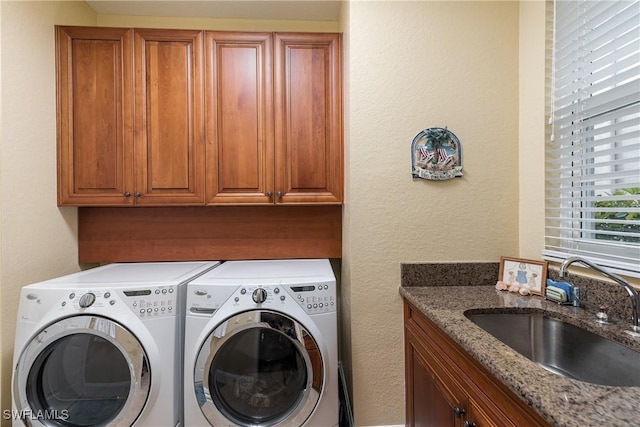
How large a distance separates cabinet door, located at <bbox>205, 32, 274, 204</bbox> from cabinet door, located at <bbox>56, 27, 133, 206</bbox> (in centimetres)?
49

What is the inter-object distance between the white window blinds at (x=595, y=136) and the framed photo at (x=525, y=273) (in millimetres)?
78

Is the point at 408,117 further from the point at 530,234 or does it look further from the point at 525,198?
the point at 530,234

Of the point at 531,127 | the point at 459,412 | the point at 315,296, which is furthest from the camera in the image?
the point at 531,127

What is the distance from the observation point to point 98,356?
132 cm

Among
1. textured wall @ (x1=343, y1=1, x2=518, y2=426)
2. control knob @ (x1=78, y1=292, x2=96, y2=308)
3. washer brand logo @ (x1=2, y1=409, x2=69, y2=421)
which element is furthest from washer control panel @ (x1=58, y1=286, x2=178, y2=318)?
textured wall @ (x1=343, y1=1, x2=518, y2=426)

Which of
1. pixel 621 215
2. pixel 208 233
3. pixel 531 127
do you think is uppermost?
pixel 531 127

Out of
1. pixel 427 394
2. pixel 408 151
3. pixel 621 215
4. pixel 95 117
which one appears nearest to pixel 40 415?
pixel 95 117

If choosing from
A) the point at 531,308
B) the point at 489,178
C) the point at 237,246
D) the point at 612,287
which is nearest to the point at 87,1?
the point at 237,246

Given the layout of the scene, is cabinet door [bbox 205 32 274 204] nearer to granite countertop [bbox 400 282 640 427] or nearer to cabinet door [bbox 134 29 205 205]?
cabinet door [bbox 134 29 205 205]

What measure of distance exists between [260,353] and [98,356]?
0.72 meters

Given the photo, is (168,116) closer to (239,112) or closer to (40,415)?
(239,112)

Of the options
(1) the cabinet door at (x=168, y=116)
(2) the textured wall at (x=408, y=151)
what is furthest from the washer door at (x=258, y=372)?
(1) the cabinet door at (x=168, y=116)

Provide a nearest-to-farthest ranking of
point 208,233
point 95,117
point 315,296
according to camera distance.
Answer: point 315,296, point 95,117, point 208,233

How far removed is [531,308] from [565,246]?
0.39 meters
